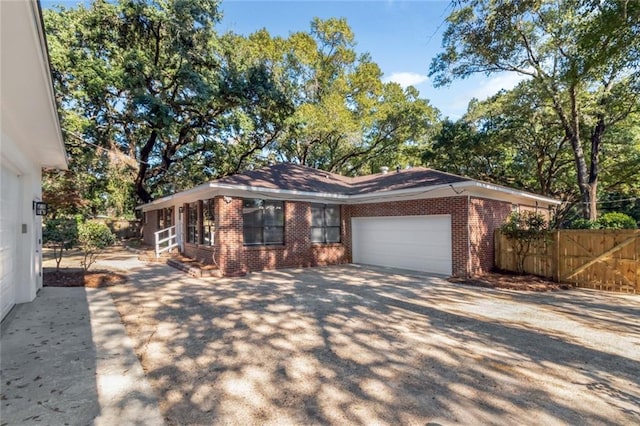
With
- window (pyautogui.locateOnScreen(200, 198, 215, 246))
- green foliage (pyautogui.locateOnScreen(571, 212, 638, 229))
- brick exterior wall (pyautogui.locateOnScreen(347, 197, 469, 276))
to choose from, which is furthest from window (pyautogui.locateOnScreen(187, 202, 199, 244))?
green foliage (pyautogui.locateOnScreen(571, 212, 638, 229))

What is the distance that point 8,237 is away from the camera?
18.0ft

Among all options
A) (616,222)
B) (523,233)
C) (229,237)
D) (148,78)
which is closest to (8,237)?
(229,237)

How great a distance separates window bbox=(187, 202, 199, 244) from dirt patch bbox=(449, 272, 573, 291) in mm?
8993

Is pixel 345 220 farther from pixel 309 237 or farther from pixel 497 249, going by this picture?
pixel 497 249

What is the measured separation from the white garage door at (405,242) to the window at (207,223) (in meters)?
5.18

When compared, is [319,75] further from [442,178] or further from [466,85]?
[442,178]

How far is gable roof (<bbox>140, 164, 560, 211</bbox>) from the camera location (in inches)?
377

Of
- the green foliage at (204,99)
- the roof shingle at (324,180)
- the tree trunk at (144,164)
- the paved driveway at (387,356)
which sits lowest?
the paved driveway at (387,356)

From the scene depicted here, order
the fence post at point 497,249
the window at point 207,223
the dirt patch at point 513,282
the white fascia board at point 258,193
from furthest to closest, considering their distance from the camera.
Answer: the window at point 207,223 < the fence post at point 497,249 < the white fascia board at point 258,193 < the dirt patch at point 513,282

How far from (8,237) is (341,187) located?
1015 centimetres

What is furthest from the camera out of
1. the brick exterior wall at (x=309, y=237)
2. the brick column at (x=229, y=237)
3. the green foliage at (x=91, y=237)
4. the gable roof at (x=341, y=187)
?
the brick column at (x=229, y=237)

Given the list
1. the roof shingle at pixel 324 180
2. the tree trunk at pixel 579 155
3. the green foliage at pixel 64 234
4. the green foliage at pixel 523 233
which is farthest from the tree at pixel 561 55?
the green foliage at pixel 64 234

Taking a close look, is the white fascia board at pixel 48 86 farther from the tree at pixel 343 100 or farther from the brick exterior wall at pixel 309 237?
the tree at pixel 343 100

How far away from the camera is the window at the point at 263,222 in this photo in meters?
10.5
